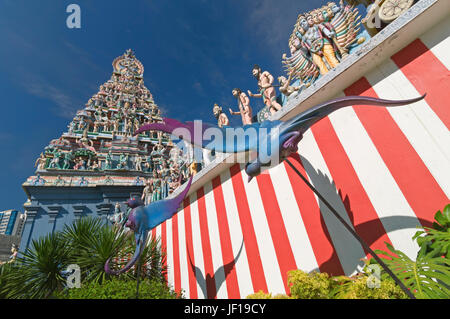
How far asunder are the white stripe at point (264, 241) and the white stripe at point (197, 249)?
1.38 metres

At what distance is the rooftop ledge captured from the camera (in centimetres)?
191

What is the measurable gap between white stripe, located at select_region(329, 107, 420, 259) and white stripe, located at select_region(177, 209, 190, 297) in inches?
137

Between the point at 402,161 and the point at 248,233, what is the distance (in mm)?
2079

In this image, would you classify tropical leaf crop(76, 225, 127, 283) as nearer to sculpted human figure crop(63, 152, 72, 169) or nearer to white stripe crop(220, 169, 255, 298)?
white stripe crop(220, 169, 255, 298)

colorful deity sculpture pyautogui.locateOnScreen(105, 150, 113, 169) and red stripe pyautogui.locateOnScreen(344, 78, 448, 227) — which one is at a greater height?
colorful deity sculpture pyautogui.locateOnScreen(105, 150, 113, 169)

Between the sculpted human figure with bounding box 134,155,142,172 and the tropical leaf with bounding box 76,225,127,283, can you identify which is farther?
the sculpted human figure with bounding box 134,155,142,172

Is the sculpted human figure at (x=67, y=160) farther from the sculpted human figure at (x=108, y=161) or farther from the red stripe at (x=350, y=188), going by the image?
the red stripe at (x=350, y=188)

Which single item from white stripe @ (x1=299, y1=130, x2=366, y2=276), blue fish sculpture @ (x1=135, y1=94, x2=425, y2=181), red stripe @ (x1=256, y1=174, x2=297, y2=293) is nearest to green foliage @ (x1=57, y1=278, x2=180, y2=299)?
red stripe @ (x1=256, y1=174, x2=297, y2=293)

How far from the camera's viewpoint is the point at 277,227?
2.78 meters

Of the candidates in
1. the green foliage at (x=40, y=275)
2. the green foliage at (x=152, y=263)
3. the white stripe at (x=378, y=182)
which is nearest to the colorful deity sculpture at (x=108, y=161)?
the green foliage at (x=40, y=275)

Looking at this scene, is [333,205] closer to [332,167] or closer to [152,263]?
[332,167]

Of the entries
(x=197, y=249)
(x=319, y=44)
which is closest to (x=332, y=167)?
(x=319, y=44)
